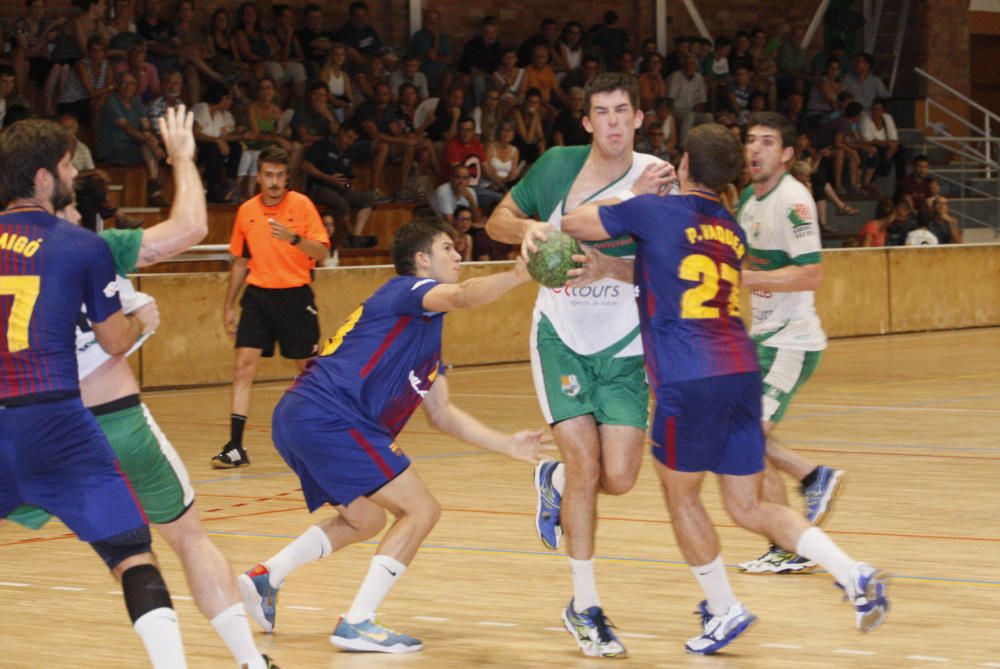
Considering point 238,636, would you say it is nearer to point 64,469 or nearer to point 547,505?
point 64,469

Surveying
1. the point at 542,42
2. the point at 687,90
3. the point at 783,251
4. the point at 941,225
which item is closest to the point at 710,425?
the point at 783,251

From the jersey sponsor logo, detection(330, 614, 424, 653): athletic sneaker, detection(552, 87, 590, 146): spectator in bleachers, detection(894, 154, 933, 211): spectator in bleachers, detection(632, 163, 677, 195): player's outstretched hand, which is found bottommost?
detection(894, 154, 933, 211): spectator in bleachers

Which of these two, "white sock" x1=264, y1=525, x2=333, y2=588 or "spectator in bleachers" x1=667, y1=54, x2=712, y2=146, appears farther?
"spectator in bleachers" x1=667, y1=54, x2=712, y2=146

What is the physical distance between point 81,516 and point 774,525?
7.99 feet

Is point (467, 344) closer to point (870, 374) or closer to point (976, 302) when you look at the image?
point (870, 374)

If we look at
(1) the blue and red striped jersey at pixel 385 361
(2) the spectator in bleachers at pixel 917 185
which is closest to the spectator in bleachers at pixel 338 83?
(2) the spectator in bleachers at pixel 917 185

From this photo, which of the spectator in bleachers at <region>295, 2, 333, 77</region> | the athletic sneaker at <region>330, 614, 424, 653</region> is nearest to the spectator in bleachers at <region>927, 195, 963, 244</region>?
the spectator in bleachers at <region>295, 2, 333, 77</region>

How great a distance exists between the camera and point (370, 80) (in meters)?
20.1

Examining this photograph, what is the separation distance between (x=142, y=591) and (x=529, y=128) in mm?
16730

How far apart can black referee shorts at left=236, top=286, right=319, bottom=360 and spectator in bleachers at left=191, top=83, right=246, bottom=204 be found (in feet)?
23.5

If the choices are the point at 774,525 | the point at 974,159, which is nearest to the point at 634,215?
the point at 774,525

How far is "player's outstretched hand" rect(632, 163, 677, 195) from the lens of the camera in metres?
5.64

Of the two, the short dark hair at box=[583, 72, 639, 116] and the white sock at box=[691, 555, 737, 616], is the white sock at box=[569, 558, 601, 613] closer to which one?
the white sock at box=[691, 555, 737, 616]

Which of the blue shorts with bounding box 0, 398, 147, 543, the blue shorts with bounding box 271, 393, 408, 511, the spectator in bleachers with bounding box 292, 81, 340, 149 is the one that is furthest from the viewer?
the spectator in bleachers with bounding box 292, 81, 340, 149
